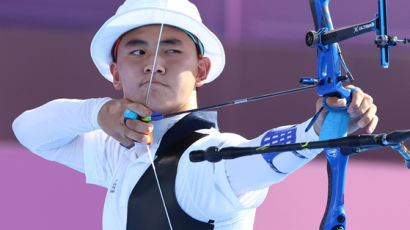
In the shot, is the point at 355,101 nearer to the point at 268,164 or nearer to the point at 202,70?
the point at 268,164

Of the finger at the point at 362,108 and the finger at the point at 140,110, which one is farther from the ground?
the finger at the point at 140,110

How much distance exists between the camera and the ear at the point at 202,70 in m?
1.82

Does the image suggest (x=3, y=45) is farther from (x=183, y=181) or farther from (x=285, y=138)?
(x=285, y=138)

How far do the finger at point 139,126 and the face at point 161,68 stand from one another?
136mm

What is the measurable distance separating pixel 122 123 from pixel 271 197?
1.13 m

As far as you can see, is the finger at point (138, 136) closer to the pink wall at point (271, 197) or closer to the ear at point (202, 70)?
the ear at point (202, 70)

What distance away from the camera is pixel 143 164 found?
5.38ft

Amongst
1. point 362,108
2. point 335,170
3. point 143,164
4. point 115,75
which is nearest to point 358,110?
point 362,108

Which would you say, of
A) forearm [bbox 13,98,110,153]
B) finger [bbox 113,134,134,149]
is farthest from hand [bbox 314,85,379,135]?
forearm [bbox 13,98,110,153]

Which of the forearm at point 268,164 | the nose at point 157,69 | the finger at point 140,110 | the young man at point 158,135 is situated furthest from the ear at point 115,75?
the forearm at point 268,164

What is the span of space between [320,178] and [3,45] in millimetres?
1357

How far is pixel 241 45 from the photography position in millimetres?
2736

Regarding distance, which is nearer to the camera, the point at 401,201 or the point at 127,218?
the point at 127,218

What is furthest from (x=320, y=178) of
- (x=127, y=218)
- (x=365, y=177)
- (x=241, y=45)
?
(x=127, y=218)
